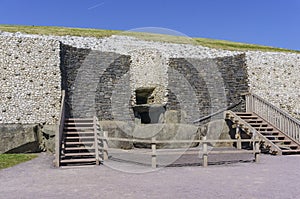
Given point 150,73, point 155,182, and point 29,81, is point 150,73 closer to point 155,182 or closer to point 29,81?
point 29,81

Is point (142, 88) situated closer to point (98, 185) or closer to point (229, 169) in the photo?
point (229, 169)

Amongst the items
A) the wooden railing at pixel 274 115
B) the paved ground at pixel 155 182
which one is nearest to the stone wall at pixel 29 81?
the paved ground at pixel 155 182

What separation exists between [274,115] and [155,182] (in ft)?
29.8

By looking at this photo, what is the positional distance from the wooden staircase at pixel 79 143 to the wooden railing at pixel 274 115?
795cm

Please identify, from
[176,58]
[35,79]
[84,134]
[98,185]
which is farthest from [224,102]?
[98,185]

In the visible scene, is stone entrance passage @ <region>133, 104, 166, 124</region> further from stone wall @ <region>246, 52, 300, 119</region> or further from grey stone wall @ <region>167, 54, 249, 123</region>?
stone wall @ <region>246, 52, 300, 119</region>

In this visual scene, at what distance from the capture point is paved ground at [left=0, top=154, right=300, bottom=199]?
6062 mm

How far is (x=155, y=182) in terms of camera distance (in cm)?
725

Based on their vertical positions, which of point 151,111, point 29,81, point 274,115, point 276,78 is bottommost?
point 274,115

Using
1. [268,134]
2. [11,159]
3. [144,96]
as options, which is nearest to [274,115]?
[268,134]

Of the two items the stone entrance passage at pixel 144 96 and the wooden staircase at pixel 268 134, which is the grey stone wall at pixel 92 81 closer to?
the stone entrance passage at pixel 144 96

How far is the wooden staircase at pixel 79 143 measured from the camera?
34.3ft

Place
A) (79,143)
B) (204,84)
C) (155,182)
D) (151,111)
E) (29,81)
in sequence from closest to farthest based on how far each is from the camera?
(155,182) < (79,143) < (29,81) < (204,84) < (151,111)

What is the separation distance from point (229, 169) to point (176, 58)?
1114 cm
